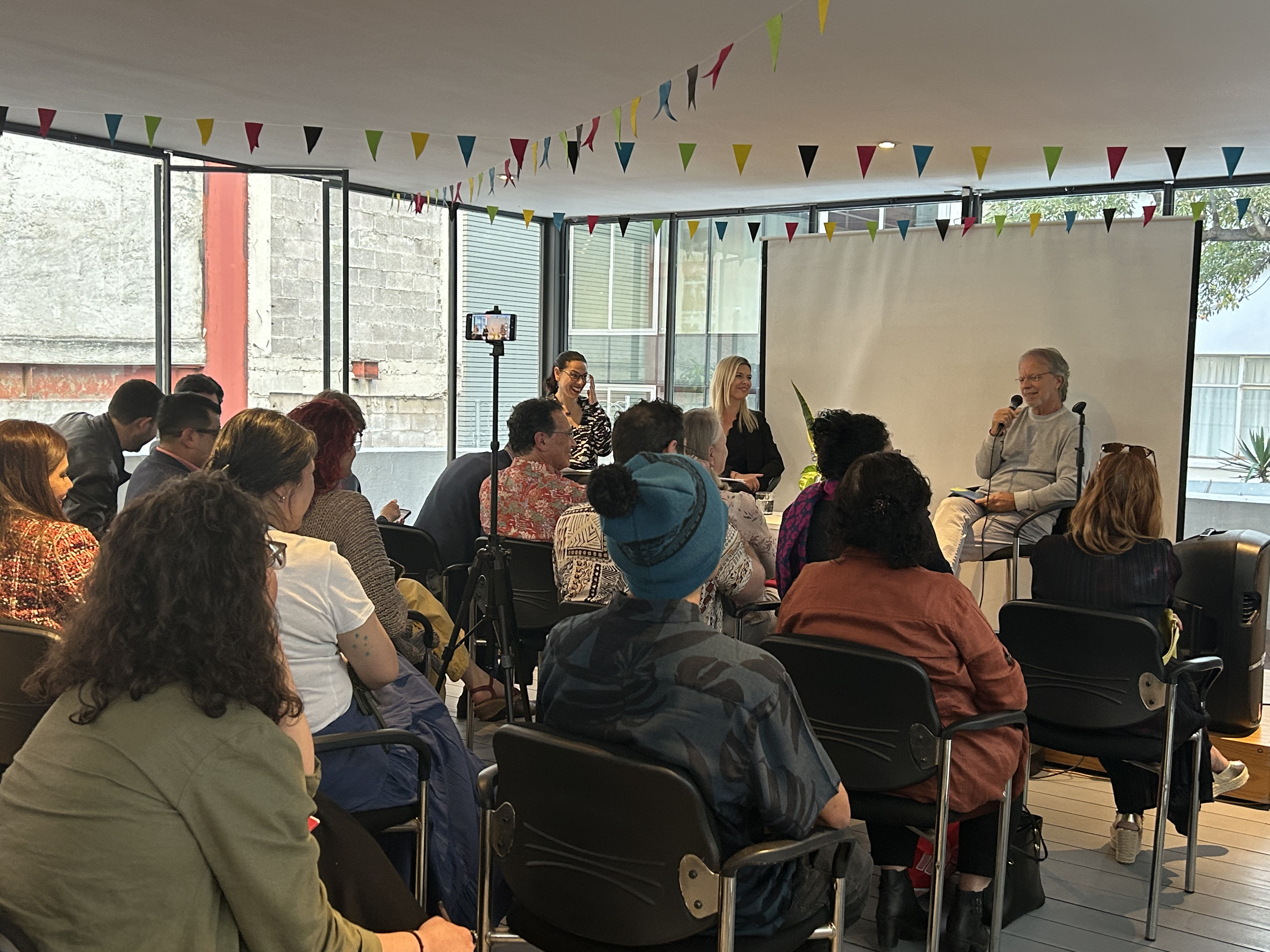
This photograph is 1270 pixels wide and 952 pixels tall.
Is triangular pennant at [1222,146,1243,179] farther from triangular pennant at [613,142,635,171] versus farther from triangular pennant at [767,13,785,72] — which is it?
triangular pennant at [767,13,785,72]

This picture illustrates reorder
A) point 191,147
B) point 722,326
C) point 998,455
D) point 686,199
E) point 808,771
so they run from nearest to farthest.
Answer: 1. point 808,771
2. point 998,455
3. point 191,147
4. point 686,199
5. point 722,326

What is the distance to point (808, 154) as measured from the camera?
5.81 metres

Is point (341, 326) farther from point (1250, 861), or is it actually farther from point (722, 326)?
point (1250, 861)

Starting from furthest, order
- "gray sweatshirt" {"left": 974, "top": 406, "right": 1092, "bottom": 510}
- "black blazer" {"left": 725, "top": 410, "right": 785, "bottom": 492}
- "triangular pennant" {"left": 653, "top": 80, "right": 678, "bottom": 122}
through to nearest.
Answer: "black blazer" {"left": 725, "top": 410, "right": 785, "bottom": 492}
"gray sweatshirt" {"left": 974, "top": 406, "right": 1092, "bottom": 510}
"triangular pennant" {"left": 653, "top": 80, "right": 678, "bottom": 122}

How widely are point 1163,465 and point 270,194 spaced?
5492 millimetres

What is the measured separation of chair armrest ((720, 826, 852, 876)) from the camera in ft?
5.46

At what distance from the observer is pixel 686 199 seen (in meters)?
8.09

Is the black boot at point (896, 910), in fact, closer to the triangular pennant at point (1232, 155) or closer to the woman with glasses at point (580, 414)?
the woman with glasses at point (580, 414)

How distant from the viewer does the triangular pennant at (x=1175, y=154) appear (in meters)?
5.57

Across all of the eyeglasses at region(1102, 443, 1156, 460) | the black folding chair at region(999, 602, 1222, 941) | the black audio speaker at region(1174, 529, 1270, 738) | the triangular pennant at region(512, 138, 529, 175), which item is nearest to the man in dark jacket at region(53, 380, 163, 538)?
the triangular pennant at region(512, 138, 529, 175)

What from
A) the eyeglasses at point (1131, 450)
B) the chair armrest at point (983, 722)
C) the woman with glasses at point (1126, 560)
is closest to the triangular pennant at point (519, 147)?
the eyeglasses at point (1131, 450)

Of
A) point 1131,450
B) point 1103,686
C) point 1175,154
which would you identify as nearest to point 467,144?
point 1175,154

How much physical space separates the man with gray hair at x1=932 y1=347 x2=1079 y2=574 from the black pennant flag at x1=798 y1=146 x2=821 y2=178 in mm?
1483

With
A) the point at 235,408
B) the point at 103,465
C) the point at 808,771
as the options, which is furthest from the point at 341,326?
the point at 808,771
